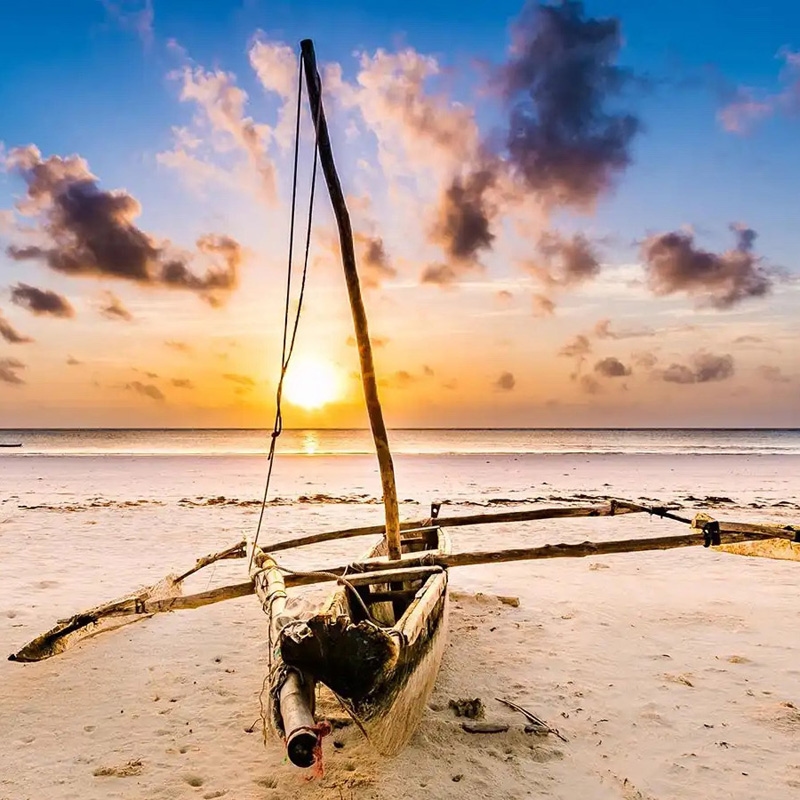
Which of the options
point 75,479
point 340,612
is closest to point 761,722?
point 340,612

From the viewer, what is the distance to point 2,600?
6312mm

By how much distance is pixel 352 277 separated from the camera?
5.14 m

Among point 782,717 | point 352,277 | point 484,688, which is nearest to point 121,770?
point 484,688

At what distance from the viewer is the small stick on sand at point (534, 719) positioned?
3746 mm

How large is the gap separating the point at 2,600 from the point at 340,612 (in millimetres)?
4755

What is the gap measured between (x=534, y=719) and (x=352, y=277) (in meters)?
3.75

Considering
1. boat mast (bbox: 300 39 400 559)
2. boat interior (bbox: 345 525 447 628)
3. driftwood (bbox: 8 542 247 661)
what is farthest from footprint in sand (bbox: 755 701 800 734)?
driftwood (bbox: 8 542 247 661)

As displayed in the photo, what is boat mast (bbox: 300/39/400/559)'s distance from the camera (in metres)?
4.99

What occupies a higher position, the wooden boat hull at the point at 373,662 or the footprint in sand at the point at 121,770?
the wooden boat hull at the point at 373,662

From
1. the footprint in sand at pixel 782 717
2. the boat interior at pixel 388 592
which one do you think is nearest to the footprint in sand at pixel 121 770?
the boat interior at pixel 388 592

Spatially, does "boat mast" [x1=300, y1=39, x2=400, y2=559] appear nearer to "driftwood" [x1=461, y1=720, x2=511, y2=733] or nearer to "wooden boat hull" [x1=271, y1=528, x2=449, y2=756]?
"wooden boat hull" [x1=271, y1=528, x2=449, y2=756]

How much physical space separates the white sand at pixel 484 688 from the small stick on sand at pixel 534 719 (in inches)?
3.0

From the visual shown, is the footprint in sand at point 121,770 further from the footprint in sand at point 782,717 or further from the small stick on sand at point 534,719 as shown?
the footprint in sand at point 782,717

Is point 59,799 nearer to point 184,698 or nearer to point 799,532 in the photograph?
point 184,698
